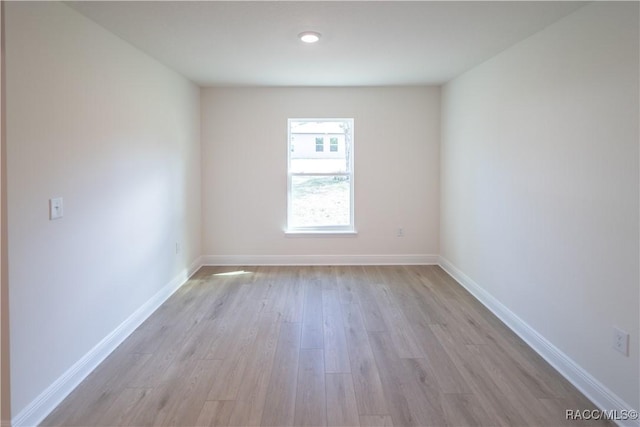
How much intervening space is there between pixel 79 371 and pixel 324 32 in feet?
9.10

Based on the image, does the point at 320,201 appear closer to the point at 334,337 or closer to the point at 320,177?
the point at 320,177

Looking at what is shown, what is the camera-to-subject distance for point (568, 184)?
2371mm

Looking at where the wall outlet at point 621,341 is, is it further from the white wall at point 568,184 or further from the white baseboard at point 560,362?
the white baseboard at point 560,362

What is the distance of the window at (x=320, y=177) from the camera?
492 centimetres

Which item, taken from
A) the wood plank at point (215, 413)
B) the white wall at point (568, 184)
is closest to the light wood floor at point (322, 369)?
the wood plank at point (215, 413)

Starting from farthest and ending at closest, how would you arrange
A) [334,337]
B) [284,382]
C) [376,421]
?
1. [334,337]
2. [284,382]
3. [376,421]

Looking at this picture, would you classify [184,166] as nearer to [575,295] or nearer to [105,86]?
A: [105,86]

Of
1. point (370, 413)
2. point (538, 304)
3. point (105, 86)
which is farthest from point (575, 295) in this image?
point (105, 86)

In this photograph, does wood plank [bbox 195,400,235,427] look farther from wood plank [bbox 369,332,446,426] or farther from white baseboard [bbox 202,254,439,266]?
white baseboard [bbox 202,254,439,266]

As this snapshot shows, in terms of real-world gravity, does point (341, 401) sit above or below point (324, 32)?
below

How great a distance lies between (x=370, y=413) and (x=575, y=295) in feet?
4.82

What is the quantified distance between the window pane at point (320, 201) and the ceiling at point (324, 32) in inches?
57.8

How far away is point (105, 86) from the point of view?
2.62m

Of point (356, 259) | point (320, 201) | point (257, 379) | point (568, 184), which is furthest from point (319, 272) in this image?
point (568, 184)
